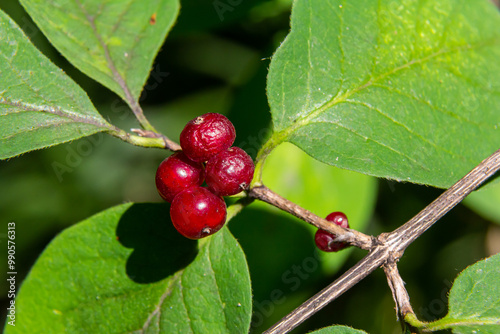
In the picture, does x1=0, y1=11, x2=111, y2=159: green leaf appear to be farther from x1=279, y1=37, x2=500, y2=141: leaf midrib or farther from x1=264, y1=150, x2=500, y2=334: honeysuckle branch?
x1=264, y1=150, x2=500, y2=334: honeysuckle branch

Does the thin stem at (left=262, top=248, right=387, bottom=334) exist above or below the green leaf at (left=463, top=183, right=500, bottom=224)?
above

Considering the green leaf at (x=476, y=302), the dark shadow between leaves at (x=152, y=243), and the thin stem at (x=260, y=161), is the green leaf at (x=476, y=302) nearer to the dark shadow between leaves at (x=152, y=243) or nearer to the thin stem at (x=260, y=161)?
the thin stem at (x=260, y=161)

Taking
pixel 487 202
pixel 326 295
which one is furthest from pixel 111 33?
pixel 487 202

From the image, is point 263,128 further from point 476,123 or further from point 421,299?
point 421,299

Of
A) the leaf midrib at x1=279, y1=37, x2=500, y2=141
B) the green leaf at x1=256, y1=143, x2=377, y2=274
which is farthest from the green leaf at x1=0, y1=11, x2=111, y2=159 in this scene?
the green leaf at x1=256, y1=143, x2=377, y2=274
